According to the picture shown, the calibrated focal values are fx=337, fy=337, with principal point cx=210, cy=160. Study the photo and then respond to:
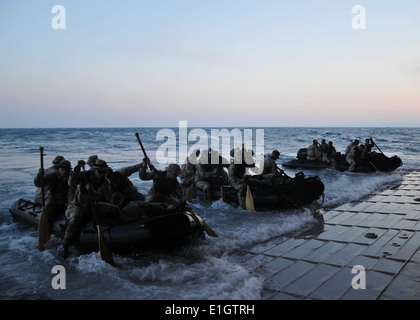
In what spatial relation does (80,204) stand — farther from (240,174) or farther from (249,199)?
(240,174)

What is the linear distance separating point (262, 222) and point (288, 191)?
1.55m

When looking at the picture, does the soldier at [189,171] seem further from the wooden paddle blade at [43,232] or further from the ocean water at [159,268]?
the wooden paddle blade at [43,232]

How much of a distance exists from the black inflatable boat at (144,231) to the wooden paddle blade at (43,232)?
114cm

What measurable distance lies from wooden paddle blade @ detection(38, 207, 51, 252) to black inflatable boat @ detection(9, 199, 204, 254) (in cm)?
114

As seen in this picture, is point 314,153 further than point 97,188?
Yes

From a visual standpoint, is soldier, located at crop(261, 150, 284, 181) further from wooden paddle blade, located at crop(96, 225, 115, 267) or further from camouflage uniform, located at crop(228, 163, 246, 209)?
wooden paddle blade, located at crop(96, 225, 115, 267)

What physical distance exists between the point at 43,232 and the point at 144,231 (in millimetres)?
2595

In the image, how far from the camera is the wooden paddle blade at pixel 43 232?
22.9 ft

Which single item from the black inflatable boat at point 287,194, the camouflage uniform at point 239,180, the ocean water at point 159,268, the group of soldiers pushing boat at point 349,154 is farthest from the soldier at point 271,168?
the group of soldiers pushing boat at point 349,154

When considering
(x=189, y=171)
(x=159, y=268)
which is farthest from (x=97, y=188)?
(x=189, y=171)

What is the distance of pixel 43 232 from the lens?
703cm

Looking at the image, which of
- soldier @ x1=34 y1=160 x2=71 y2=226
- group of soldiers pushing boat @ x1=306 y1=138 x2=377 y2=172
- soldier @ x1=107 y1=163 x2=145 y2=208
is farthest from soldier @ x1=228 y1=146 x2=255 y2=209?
group of soldiers pushing boat @ x1=306 y1=138 x2=377 y2=172

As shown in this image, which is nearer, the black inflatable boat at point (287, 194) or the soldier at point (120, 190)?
the soldier at point (120, 190)
